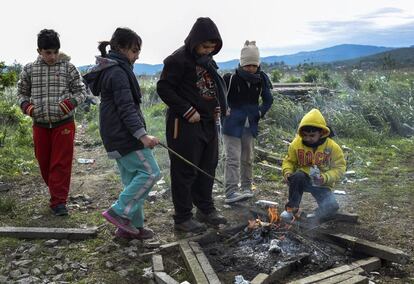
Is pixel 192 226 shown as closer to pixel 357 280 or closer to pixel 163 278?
pixel 163 278

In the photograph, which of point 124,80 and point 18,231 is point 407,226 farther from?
point 18,231

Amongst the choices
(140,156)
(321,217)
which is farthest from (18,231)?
(321,217)

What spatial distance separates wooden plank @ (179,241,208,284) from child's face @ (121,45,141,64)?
1.77m

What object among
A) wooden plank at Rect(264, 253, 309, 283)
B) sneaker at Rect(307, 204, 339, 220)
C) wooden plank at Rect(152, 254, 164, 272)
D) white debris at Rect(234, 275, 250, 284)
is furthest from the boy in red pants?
sneaker at Rect(307, 204, 339, 220)

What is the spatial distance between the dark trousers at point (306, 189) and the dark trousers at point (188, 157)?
2.89 ft

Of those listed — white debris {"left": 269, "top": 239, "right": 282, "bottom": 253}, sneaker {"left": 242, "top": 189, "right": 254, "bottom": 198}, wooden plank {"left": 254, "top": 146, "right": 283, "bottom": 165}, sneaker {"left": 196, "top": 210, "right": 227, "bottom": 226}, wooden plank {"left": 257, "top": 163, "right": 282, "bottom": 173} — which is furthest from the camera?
wooden plank {"left": 254, "top": 146, "right": 283, "bottom": 165}

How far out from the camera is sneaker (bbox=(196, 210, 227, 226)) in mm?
4766

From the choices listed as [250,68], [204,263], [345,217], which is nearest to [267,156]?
[250,68]

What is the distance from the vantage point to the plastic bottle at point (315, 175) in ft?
15.6

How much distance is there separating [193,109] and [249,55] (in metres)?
1.37

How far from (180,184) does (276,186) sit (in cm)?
238

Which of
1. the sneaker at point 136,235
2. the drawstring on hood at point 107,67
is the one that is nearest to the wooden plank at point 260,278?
the sneaker at point 136,235

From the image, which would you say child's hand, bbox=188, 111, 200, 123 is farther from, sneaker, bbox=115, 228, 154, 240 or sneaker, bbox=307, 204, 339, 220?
A: sneaker, bbox=307, 204, 339, 220

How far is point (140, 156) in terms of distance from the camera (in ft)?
13.3
